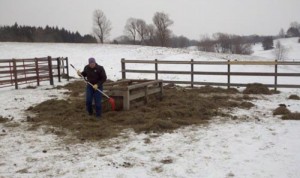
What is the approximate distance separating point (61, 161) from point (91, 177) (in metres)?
0.92

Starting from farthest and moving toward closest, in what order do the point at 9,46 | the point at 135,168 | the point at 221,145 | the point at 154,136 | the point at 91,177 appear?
the point at 9,46, the point at 154,136, the point at 221,145, the point at 135,168, the point at 91,177

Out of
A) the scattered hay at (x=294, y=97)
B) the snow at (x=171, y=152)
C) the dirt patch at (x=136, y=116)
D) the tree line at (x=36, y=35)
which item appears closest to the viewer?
the snow at (x=171, y=152)

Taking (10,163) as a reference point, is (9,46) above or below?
above

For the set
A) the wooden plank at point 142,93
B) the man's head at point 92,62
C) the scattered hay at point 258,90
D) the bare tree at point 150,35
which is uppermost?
the bare tree at point 150,35

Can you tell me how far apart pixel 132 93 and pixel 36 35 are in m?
70.8

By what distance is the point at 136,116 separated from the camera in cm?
849

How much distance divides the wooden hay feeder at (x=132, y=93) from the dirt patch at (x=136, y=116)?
22cm

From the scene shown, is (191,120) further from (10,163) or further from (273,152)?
(10,163)

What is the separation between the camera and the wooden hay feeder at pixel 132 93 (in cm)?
928

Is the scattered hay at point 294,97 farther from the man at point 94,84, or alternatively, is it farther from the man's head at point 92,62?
the man's head at point 92,62

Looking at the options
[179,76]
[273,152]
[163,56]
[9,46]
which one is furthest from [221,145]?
[9,46]

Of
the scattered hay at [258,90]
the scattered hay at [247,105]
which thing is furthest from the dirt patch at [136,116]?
the scattered hay at [258,90]

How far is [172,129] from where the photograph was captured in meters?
7.52

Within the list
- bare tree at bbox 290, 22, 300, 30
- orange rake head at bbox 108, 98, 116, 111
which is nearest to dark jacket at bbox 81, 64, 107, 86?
orange rake head at bbox 108, 98, 116, 111
